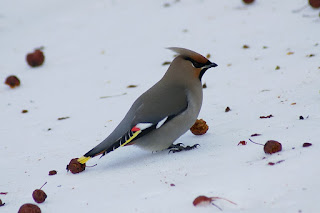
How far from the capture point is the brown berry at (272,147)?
2.66 meters

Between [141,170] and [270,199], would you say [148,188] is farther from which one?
[270,199]

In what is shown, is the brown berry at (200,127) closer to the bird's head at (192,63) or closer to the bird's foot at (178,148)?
the bird's foot at (178,148)

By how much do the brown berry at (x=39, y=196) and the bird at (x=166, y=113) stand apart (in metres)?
0.36

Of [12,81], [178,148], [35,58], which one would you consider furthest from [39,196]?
[35,58]

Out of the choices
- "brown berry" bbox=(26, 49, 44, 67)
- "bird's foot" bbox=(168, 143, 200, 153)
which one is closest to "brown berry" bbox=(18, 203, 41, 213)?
"bird's foot" bbox=(168, 143, 200, 153)

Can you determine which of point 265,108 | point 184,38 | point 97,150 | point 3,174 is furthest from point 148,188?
point 184,38

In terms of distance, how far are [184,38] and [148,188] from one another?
3167 millimetres

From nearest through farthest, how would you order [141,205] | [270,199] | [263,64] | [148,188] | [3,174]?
[270,199] → [141,205] → [148,188] → [3,174] → [263,64]

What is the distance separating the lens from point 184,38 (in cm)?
557

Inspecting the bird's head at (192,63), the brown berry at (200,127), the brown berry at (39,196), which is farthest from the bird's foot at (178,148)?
the brown berry at (39,196)

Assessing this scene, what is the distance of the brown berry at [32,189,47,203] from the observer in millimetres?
2709

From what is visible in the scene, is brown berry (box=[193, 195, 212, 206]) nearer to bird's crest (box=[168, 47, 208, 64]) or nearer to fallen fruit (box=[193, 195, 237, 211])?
fallen fruit (box=[193, 195, 237, 211])

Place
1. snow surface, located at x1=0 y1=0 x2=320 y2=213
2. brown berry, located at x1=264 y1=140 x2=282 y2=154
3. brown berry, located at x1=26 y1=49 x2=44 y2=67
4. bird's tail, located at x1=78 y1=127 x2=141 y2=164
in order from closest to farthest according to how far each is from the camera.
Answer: snow surface, located at x1=0 y1=0 x2=320 y2=213, brown berry, located at x1=264 y1=140 x2=282 y2=154, bird's tail, located at x1=78 y1=127 x2=141 y2=164, brown berry, located at x1=26 y1=49 x2=44 y2=67

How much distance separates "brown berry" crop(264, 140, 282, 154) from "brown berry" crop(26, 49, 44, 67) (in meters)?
3.41
